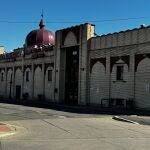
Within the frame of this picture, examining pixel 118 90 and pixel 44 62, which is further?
pixel 44 62

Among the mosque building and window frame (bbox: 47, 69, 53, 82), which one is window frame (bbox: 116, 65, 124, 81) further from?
window frame (bbox: 47, 69, 53, 82)

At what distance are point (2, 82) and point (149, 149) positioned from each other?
56056 millimetres

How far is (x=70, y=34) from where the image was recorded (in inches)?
1922

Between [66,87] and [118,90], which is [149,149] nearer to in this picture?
[118,90]

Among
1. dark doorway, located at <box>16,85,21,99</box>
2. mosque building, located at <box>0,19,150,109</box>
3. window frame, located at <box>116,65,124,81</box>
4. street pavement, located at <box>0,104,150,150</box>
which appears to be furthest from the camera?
dark doorway, located at <box>16,85,21,99</box>

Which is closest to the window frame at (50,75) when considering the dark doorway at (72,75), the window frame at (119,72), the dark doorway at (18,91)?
the dark doorway at (72,75)

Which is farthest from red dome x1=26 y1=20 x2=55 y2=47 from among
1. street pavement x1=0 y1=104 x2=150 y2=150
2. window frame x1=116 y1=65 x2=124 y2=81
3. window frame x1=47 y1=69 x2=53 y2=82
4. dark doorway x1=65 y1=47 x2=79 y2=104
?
street pavement x1=0 y1=104 x2=150 y2=150

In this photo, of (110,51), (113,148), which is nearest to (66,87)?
(110,51)

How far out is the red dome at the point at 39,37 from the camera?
207ft

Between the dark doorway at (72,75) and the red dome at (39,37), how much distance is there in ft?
44.6

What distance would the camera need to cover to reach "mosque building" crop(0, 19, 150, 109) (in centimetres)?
3838

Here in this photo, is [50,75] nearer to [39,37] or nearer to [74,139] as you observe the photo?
[39,37]

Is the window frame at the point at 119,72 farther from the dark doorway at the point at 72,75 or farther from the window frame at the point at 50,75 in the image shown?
the window frame at the point at 50,75

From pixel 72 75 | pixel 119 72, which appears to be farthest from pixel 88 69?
pixel 119 72
